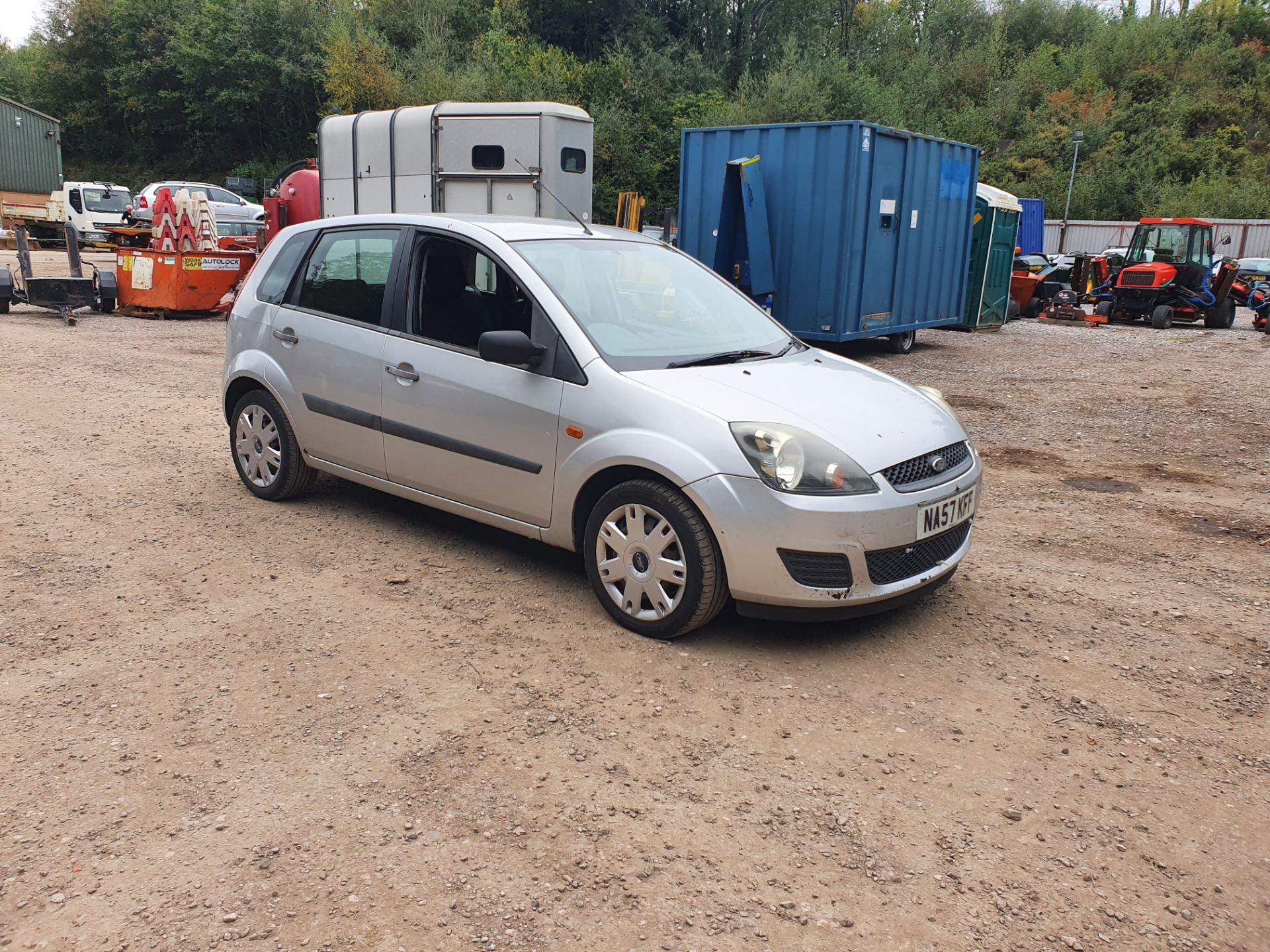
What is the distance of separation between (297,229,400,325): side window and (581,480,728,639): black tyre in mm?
1779

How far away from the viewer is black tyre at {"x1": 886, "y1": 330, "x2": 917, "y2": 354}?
14203 millimetres

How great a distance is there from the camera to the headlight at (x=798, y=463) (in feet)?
12.4

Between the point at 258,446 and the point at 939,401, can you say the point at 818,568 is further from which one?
the point at 258,446

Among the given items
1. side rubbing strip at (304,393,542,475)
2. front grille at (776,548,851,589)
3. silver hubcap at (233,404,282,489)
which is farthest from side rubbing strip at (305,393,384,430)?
front grille at (776,548,851,589)

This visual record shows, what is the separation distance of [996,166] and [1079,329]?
2611 cm

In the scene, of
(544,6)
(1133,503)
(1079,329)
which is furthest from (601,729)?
(544,6)

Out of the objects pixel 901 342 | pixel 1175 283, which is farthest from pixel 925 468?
pixel 1175 283

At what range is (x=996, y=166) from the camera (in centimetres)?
4181

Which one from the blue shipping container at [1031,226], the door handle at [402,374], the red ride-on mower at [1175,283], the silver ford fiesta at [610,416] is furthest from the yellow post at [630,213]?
the blue shipping container at [1031,226]

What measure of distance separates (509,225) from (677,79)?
4151cm

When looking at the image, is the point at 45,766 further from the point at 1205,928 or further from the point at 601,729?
the point at 1205,928

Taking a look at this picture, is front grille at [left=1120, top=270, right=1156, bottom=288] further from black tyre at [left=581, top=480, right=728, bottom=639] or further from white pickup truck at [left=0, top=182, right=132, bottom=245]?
white pickup truck at [left=0, top=182, right=132, bottom=245]

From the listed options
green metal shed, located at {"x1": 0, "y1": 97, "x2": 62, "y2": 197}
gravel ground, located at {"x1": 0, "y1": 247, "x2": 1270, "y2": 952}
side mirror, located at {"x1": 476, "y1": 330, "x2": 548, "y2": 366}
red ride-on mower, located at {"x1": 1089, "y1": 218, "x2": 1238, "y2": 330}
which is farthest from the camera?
green metal shed, located at {"x1": 0, "y1": 97, "x2": 62, "y2": 197}

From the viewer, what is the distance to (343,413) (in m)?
5.14
